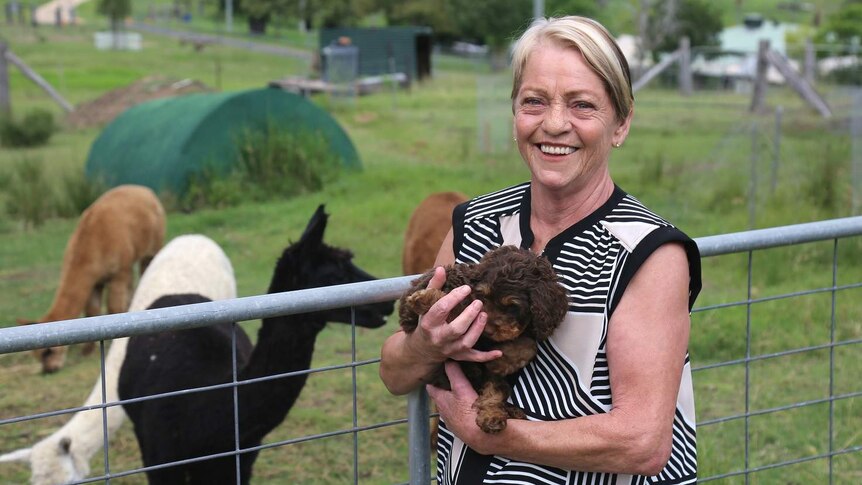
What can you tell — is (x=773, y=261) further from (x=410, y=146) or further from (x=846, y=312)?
(x=410, y=146)

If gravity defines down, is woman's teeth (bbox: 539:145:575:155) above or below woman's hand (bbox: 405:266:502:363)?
above

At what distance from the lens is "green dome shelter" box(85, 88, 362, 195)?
12.2 metres

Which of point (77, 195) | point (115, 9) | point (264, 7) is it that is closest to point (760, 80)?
point (77, 195)

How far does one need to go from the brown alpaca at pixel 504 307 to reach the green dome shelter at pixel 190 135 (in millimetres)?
10503

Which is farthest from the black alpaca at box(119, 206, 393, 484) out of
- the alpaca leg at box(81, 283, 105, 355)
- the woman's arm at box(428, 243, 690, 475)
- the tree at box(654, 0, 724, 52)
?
the tree at box(654, 0, 724, 52)

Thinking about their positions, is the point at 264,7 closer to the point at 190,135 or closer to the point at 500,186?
the point at 190,135

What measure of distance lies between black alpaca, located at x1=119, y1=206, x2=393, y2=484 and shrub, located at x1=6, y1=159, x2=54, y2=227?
7534 mm

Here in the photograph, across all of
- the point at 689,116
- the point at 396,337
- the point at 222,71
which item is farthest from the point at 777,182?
the point at 222,71

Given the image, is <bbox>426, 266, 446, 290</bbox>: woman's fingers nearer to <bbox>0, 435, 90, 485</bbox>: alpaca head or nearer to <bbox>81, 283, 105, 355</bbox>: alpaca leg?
<bbox>0, 435, 90, 485</bbox>: alpaca head

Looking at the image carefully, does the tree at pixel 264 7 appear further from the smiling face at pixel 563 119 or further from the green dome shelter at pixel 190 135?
the smiling face at pixel 563 119

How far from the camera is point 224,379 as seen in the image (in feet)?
13.8

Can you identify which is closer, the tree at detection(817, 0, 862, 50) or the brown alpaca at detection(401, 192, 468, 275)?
the brown alpaca at detection(401, 192, 468, 275)

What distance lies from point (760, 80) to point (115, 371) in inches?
737

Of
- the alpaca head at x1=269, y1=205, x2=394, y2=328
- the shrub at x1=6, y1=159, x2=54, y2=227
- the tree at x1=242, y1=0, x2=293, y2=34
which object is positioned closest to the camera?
the alpaca head at x1=269, y1=205, x2=394, y2=328
